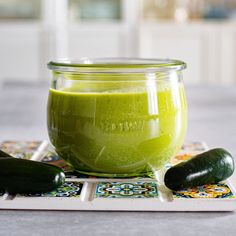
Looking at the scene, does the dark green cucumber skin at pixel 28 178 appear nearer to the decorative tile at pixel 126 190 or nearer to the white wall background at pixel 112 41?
the decorative tile at pixel 126 190

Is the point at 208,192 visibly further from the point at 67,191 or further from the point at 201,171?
the point at 67,191

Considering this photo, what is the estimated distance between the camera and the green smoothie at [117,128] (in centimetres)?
84

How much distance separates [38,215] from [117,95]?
234mm

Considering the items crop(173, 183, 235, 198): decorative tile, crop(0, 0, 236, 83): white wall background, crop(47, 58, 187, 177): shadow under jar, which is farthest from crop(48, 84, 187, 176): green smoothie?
crop(0, 0, 236, 83): white wall background

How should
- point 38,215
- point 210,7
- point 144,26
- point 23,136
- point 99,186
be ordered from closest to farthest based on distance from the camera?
point 38,215
point 99,186
point 23,136
point 144,26
point 210,7

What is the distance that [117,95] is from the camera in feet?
2.73

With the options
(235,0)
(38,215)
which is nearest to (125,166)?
(38,215)

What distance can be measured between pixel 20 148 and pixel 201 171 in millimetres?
426

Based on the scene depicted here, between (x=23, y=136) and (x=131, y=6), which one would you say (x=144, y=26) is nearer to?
(x=131, y=6)

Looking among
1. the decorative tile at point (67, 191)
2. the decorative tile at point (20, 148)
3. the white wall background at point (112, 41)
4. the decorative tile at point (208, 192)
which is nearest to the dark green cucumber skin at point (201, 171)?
the decorative tile at point (208, 192)

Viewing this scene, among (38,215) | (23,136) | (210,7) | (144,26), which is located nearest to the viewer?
(38,215)

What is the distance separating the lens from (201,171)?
0.79 metres

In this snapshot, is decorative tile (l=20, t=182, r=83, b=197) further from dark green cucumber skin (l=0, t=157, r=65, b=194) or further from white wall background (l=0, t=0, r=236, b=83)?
white wall background (l=0, t=0, r=236, b=83)

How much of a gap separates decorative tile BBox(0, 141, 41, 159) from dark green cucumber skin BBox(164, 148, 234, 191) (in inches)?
13.1
